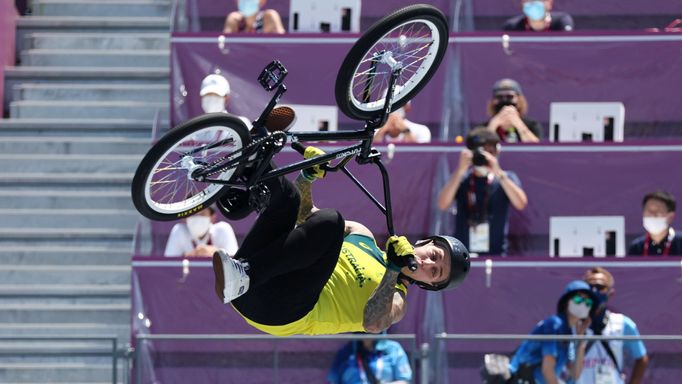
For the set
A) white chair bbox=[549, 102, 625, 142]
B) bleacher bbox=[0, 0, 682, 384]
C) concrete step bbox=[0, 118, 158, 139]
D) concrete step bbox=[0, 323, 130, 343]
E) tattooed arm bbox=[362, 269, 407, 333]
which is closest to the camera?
tattooed arm bbox=[362, 269, 407, 333]

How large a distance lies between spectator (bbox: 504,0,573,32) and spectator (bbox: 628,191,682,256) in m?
2.10

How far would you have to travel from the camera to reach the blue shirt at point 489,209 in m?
12.4

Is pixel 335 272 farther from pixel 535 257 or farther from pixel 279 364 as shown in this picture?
pixel 535 257

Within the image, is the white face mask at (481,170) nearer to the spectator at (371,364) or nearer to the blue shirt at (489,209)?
the blue shirt at (489,209)

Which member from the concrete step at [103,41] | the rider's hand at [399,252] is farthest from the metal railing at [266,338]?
the concrete step at [103,41]

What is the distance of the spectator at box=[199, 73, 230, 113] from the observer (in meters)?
13.2

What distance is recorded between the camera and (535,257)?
40.2 ft

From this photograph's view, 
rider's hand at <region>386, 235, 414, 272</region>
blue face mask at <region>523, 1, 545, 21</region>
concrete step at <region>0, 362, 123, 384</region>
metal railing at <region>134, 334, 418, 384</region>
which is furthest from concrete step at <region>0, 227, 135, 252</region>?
rider's hand at <region>386, 235, 414, 272</region>

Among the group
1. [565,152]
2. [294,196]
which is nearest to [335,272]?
[294,196]

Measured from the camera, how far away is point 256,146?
8.49 metres

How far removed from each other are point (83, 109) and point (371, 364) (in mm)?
5220

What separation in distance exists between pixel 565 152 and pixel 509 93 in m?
0.68

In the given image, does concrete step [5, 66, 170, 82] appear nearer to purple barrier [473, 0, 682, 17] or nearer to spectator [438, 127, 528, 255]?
purple barrier [473, 0, 682, 17]

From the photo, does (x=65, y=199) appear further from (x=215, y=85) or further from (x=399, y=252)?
(x=399, y=252)
